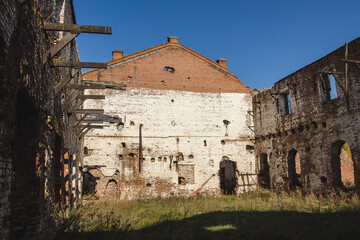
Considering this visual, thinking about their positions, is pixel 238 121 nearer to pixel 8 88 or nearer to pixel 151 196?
pixel 151 196

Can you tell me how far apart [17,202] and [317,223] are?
705 centimetres

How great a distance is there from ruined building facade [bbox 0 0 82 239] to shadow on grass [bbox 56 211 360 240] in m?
1.34

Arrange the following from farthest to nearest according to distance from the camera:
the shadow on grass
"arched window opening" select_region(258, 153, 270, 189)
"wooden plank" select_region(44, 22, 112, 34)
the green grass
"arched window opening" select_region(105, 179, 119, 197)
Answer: "arched window opening" select_region(258, 153, 270, 189)
"arched window opening" select_region(105, 179, 119, 197)
the green grass
the shadow on grass
"wooden plank" select_region(44, 22, 112, 34)

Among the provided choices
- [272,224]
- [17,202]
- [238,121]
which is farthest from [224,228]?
[238,121]

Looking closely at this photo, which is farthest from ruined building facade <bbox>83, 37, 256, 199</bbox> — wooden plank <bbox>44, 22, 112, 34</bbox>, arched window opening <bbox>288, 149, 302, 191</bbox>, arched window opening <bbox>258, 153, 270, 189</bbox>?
wooden plank <bbox>44, 22, 112, 34</bbox>

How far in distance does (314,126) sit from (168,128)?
306 inches

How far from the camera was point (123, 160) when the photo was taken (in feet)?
53.2

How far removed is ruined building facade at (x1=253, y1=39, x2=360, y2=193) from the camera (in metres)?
11.5

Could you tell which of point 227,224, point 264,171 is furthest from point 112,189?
point 227,224

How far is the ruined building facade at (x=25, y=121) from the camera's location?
11.9ft

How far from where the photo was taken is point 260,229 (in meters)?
7.32

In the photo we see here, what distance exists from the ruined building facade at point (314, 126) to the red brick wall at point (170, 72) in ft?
9.94

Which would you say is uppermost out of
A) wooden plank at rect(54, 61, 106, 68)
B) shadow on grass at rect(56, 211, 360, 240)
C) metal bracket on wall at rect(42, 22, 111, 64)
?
metal bracket on wall at rect(42, 22, 111, 64)

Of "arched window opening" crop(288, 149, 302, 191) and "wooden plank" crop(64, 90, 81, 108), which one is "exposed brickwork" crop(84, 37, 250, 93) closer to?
"arched window opening" crop(288, 149, 302, 191)
